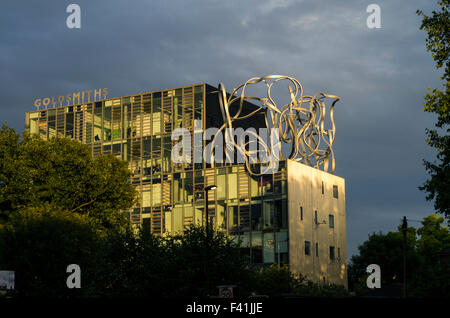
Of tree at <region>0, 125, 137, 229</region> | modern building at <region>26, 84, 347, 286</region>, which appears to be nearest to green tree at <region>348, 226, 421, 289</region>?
modern building at <region>26, 84, 347, 286</region>

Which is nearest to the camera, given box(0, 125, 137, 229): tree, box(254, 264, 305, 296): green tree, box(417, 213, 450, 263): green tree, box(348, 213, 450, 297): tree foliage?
box(0, 125, 137, 229): tree

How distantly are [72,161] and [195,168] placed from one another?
2915 centimetres

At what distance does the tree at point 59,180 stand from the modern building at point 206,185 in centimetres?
875

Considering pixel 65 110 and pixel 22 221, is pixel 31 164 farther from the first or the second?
pixel 65 110

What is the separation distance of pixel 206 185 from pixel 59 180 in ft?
86.6

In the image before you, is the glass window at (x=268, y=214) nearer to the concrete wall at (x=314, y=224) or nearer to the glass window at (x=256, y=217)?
the glass window at (x=256, y=217)

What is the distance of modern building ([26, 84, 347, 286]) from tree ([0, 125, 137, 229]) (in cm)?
875

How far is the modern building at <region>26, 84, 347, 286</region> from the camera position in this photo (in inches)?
3003

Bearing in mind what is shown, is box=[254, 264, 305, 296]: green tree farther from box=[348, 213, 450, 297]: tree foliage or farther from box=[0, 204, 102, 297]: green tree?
box=[348, 213, 450, 297]: tree foliage

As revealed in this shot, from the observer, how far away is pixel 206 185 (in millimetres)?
82000

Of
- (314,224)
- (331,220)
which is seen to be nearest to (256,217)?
(314,224)

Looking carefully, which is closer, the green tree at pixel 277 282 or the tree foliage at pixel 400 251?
the green tree at pixel 277 282

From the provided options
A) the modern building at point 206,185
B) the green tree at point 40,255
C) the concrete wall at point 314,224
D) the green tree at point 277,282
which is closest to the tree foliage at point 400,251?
the concrete wall at point 314,224

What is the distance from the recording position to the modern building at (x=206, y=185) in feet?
250
